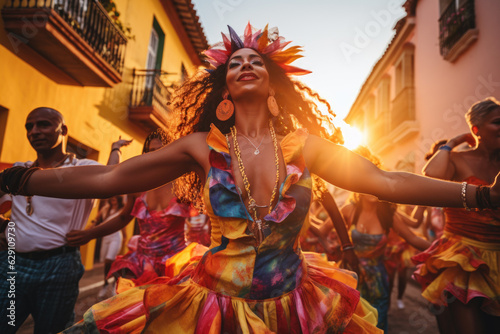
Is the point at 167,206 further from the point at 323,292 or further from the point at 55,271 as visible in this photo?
the point at 323,292

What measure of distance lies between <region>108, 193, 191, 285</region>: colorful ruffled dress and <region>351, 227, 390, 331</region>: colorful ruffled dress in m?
2.04

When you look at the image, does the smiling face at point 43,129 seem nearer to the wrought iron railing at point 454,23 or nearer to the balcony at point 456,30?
the balcony at point 456,30

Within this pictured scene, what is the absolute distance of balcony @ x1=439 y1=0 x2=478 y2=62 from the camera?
970 centimetres

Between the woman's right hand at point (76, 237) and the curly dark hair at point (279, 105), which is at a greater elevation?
the curly dark hair at point (279, 105)

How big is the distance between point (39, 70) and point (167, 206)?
520 centimetres

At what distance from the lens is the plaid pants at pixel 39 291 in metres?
2.89

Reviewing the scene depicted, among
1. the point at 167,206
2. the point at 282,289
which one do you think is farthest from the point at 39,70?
the point at 282,289

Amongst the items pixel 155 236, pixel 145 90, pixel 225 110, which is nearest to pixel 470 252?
pixel 225 110

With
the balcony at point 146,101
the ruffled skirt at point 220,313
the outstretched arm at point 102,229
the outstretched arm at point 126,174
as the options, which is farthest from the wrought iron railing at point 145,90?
the ruffled skirt at point 220,313

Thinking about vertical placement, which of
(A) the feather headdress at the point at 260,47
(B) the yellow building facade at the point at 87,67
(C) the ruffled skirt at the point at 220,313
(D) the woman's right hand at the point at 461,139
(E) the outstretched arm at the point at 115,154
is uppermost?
(B) the yellow building facade at the point at 87,67

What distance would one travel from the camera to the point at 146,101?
12500 millimetres

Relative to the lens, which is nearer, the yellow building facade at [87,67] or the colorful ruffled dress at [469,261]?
the colorful ruffled dress at [469,261]

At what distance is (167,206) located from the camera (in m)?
4.34

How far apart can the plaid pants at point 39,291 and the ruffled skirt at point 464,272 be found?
296cm
